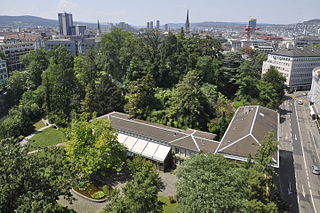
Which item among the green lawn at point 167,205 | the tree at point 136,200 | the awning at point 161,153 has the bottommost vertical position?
the green lawn at point 167,205

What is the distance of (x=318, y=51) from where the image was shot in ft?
258

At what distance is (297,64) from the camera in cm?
7419

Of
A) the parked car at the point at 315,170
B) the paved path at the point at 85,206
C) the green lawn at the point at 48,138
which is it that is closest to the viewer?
the paved path at the point at 85,206

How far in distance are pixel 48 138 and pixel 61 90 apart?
10.8 metres

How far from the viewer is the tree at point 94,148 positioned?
29.5m

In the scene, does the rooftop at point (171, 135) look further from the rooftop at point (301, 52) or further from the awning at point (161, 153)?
the rooftop at point (301, 52)

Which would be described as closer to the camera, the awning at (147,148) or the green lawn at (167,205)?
the green lawn at (167,205)

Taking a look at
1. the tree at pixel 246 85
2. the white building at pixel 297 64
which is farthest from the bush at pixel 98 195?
the white building at pixel 297 64

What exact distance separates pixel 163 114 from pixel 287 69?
51.7m

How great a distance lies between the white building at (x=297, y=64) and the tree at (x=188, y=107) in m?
45.9

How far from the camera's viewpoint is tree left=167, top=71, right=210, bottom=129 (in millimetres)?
41003

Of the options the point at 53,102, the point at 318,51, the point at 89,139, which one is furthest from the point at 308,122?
the point at 53,102

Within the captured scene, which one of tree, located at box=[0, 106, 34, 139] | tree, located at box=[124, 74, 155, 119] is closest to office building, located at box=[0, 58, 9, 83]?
tree, located at box=[0, 106, 34, 139]

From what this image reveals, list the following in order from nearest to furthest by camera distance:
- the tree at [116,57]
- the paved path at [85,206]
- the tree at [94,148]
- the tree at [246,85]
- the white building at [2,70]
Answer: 1. the paved path at [85,206]
2. the tree at [94,148]
3. the tree at [246,85]
4. the tree at [116,57]
5. the white building at [2,70]
